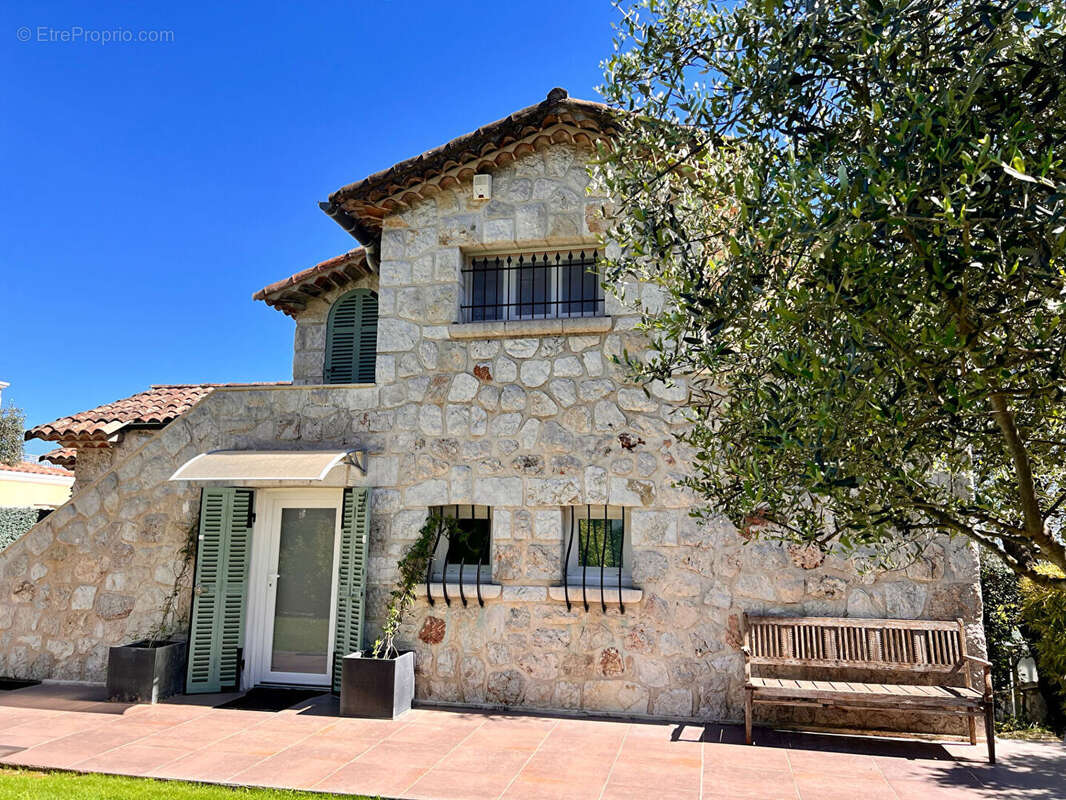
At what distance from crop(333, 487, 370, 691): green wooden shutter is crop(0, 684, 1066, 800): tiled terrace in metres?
1.02

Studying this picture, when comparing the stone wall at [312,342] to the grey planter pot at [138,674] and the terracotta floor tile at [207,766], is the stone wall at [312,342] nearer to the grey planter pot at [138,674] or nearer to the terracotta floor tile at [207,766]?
the grey planter pot at [138,674]

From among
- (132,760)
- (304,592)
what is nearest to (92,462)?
(304,592)

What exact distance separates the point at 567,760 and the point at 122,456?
30.9ft

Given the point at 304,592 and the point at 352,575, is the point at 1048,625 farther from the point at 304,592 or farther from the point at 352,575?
the point at 304,592

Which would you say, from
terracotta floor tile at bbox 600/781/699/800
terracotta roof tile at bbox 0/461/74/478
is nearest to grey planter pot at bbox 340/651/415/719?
terracotta floor tile at bbox 600/781/699/800

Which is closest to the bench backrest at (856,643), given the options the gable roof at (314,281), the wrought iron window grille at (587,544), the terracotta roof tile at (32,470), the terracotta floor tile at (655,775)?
the terracotta floor tile at (655,775)

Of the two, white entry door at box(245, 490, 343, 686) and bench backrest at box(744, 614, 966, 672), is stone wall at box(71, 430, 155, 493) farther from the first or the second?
bench backrest at box(744, 614, 966, 672)

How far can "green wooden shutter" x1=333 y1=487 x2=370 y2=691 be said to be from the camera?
1109 centimetres

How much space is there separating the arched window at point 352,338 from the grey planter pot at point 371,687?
5602 millimetres

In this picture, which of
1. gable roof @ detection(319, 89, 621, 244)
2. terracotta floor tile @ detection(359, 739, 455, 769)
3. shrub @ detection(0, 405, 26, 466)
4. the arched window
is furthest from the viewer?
shrub @ detection(0, 405, 26, 466)

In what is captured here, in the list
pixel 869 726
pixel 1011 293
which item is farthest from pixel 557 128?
pixel 869 726

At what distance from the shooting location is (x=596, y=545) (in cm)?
1107

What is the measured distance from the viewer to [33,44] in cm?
1147

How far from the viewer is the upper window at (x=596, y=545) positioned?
1096 centimetres
